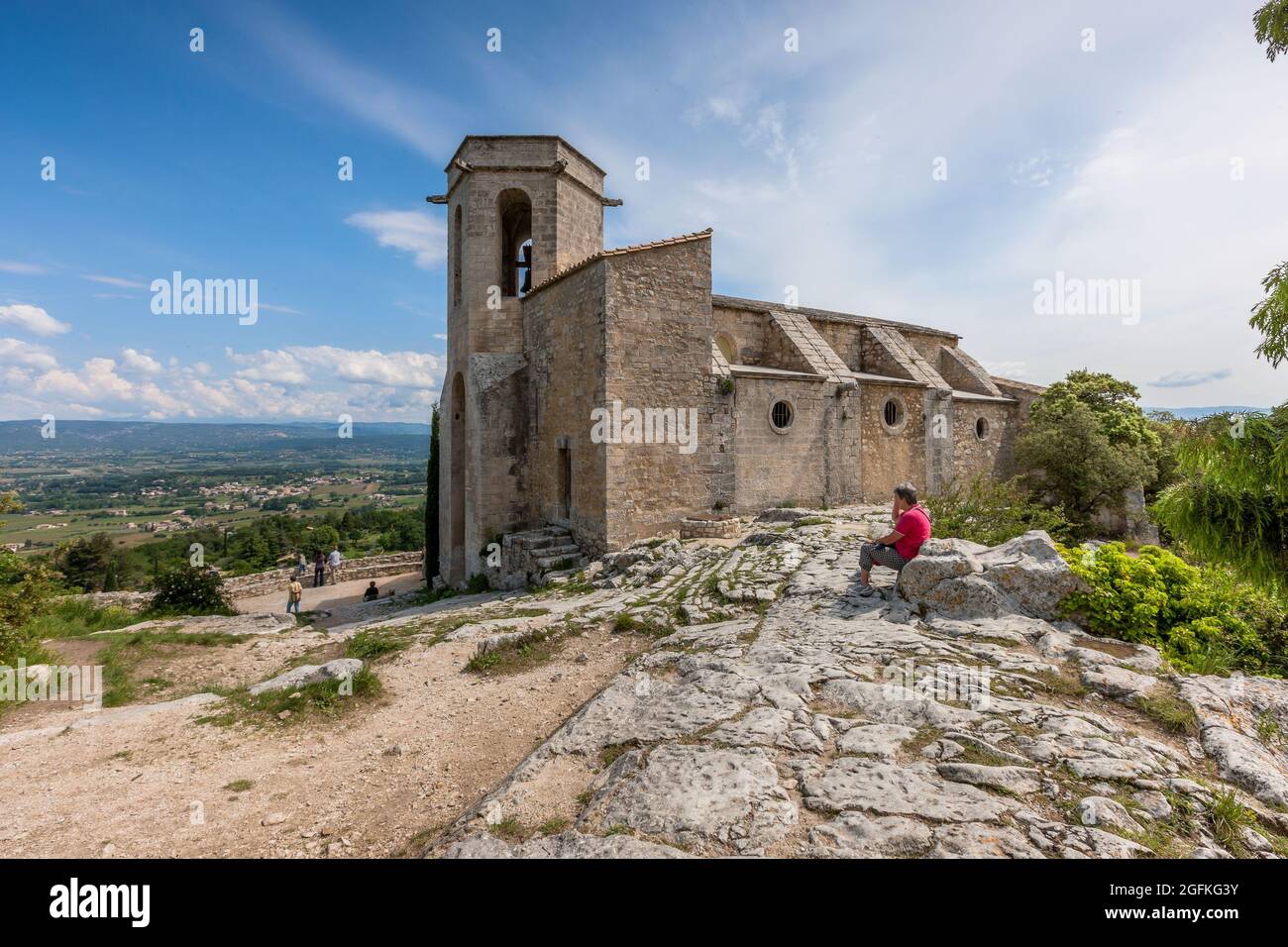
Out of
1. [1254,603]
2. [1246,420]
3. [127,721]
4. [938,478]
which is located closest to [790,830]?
[1246,420]

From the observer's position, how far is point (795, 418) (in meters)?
13.6

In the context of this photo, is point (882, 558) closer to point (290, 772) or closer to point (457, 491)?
point (290, 772)

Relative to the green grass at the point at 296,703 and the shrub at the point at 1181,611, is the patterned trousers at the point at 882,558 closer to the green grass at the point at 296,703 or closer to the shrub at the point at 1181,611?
the shrub at the point at 1181,611

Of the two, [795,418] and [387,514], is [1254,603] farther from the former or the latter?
A: [387,514]

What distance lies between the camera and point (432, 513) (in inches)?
754

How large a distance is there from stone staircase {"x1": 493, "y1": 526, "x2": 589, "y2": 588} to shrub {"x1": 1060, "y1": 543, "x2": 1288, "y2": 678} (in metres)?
8.58

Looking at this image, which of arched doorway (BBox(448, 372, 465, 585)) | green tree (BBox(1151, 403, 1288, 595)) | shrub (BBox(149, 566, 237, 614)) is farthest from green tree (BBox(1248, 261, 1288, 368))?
shrub (BBox(149, 566, 237, 614))

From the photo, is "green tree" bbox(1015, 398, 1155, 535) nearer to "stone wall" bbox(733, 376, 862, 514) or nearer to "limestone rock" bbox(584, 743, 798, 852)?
"stone wall" bbox(733, 376, 862, 514)

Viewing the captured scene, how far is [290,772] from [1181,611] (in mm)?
8199

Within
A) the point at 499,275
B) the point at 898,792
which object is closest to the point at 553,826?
the point at 898,792

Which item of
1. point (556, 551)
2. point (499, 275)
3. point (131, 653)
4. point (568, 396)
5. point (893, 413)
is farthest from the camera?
point (893, 413)

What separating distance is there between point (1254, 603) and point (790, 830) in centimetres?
590

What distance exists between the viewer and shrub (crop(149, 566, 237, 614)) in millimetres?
12383

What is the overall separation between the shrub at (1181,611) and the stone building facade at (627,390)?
25.2 ft
